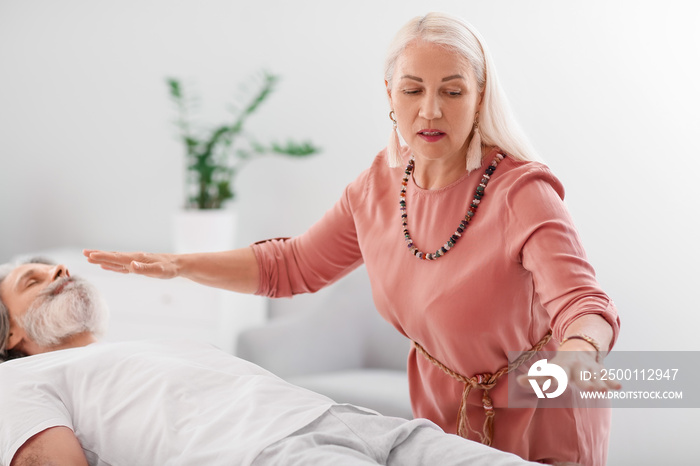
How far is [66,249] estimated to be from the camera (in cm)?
363

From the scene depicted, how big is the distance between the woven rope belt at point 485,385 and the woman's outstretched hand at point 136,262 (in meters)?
0.61

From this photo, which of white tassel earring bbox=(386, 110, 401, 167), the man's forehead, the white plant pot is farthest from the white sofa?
white tassel earring bbox=(386, 110, 401, 167)

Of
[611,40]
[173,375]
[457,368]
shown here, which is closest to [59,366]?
[173,375]

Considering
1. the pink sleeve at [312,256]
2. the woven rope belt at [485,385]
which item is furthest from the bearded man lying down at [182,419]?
the pink sleeve at [312,256]

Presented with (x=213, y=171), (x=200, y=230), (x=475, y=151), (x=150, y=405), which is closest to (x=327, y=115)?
(x=213, y=171)

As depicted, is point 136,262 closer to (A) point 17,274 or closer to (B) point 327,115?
(A) point 17,274

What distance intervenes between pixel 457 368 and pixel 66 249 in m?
2.73

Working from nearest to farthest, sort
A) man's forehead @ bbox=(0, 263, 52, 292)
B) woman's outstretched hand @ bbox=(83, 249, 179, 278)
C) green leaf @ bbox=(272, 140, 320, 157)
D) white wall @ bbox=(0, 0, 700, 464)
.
Answer: 1. woman's outstretched hand @ bbox=(83, 249, 179, 278)
2. man's forehead @ bbox=(0, 263, 52, 292)
3. white wall @ bbox=(0, 0, 700, 464)
4. green leaf @ bbox=(272, 140, 320, 157)

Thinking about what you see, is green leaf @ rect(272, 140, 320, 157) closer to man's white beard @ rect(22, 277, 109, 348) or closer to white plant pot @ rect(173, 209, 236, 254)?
white plant pot @ rect(173, 209, 236, 254)

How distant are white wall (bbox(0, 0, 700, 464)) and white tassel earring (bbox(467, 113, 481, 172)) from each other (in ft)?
4.44

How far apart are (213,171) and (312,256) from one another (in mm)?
1531

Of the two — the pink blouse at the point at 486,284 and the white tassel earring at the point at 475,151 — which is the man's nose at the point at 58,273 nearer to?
the pink blouse at the point at 486,284

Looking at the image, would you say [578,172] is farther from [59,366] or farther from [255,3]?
[59,366]

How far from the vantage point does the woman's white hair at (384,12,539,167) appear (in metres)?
1.34
